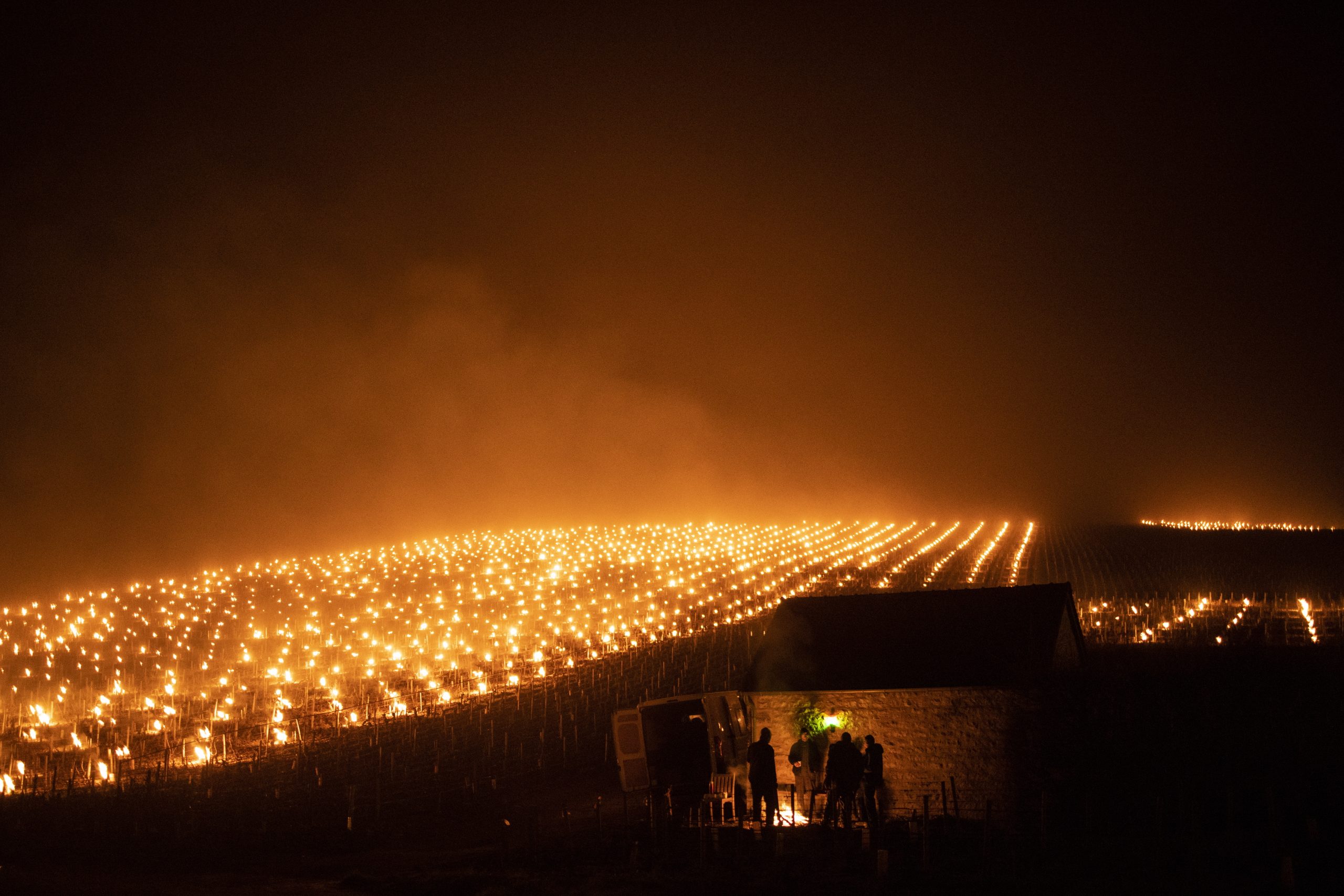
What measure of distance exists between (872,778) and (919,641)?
327cm

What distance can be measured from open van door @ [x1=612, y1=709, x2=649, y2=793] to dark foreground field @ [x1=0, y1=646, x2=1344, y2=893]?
467mm

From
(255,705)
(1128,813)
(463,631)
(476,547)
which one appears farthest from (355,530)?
(1128,813)

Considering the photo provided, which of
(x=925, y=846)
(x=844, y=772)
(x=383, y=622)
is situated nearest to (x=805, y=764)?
(x=844, y=772)

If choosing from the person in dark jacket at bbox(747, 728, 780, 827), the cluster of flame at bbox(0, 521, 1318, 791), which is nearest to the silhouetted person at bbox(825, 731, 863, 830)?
the person in dark jacket at bbox(747, 728, 780, 827)

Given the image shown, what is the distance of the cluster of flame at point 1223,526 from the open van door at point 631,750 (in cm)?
5609

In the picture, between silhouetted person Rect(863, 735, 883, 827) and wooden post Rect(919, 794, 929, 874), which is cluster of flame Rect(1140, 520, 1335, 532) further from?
wooden post Rect(919, 794, 929, 874)

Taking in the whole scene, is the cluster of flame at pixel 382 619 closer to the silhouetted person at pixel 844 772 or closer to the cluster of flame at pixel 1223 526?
the silhouetted person at pixel 844 772

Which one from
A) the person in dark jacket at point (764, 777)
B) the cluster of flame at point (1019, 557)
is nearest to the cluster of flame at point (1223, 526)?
the cluster of flame at point (1019, 557)

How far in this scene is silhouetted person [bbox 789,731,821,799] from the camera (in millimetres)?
12438

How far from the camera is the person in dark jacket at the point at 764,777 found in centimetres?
1156

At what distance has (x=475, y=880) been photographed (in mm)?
10523

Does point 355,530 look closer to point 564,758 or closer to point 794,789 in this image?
point 564,758

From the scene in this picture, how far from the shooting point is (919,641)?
1420cm

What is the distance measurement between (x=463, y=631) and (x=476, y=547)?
730 inches
